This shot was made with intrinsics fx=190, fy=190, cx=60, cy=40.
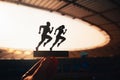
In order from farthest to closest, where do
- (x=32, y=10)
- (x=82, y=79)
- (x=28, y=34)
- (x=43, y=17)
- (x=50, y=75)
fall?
(x=82, y=79), (x=28, y=34), (x=43, y=17), (x=32, y=10), (x=50, y=75)

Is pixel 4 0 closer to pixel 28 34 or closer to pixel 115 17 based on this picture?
pixel 28 34

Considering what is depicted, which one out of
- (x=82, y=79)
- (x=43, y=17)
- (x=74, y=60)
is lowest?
(x=82, y=79)

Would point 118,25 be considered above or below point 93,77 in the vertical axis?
above

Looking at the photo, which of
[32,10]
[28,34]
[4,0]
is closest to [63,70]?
[28,34]

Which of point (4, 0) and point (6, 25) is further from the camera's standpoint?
point (6, 25)

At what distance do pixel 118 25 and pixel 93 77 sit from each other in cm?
657

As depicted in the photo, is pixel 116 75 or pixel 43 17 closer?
pixel 43 17

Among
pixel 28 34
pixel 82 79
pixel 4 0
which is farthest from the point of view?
pixel 82 79

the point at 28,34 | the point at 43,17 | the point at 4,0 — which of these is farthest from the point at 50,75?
the point at 28,34

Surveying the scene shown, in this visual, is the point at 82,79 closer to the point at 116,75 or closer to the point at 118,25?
the point at 116,75

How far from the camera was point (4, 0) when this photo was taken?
1307cm

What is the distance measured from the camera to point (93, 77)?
21.2 m

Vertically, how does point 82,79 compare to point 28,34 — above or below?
below

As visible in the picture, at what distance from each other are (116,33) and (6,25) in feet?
38.9
